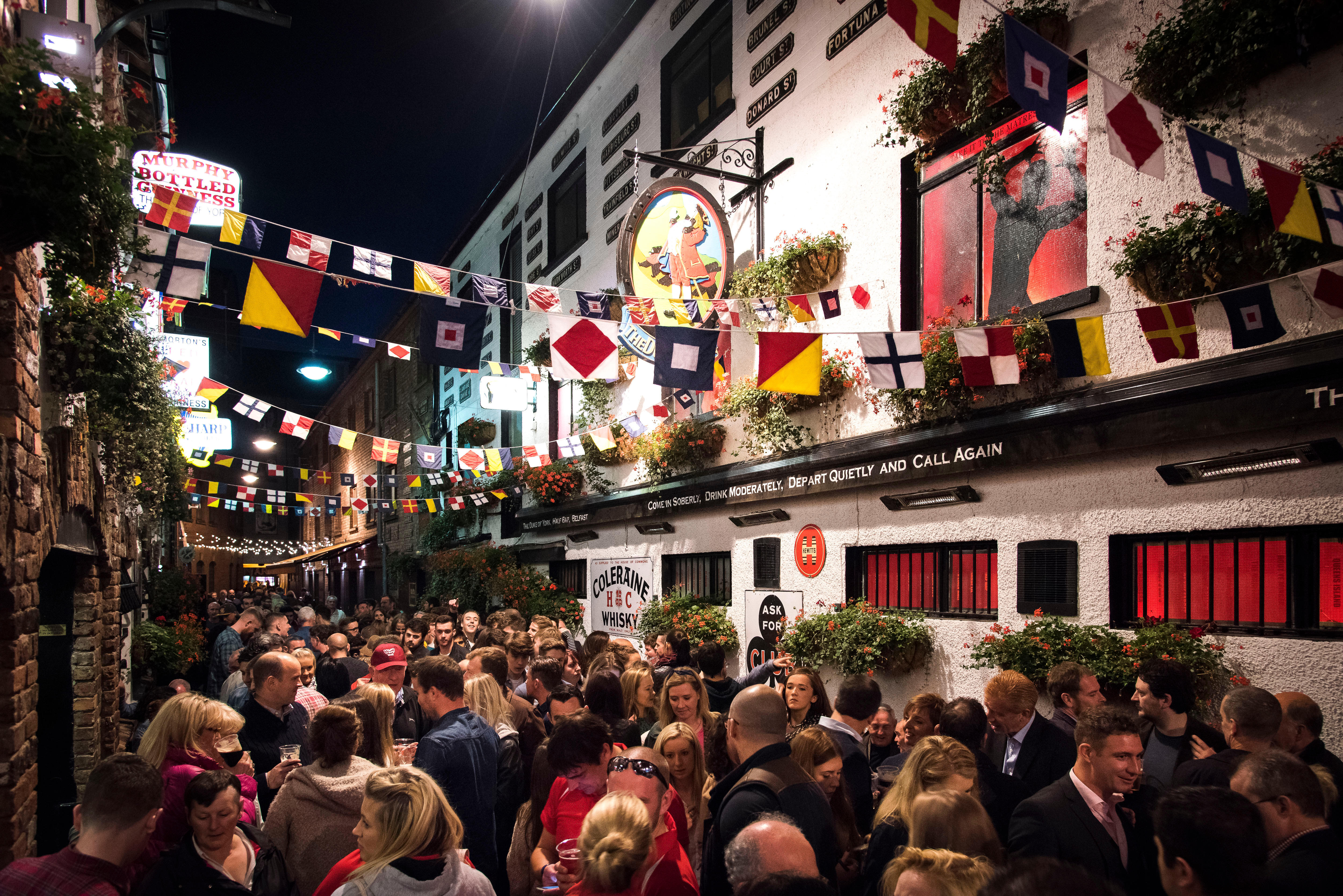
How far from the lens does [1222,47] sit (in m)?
6.23

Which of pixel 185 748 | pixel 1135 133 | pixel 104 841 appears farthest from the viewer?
pixel 1135 133

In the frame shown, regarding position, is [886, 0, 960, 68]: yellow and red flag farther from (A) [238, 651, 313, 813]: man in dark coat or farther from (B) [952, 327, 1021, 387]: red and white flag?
(A) [238, 651, 313, 813]: man in dark coat

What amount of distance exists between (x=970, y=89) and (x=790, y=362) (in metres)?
3.52

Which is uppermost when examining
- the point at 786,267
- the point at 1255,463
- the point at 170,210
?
the point at 786,267

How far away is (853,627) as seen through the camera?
29.9 ft

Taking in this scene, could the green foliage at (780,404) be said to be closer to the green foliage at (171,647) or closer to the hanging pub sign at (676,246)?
the hanging pub sign at (676,246)

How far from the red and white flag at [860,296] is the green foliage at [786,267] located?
526mm

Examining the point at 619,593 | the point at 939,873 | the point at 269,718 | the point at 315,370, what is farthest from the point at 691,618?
the point at 315,370

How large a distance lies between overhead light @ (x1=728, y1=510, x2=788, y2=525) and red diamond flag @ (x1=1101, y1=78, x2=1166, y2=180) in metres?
6.87

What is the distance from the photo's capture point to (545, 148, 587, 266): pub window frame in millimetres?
18938

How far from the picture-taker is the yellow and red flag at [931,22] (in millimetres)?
4805

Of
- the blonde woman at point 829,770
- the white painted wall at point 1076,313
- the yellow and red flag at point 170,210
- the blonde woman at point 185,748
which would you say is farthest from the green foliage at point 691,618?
the blonde woman at point 185,748

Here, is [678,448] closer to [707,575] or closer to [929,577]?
[707,575]

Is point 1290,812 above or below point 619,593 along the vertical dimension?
above
